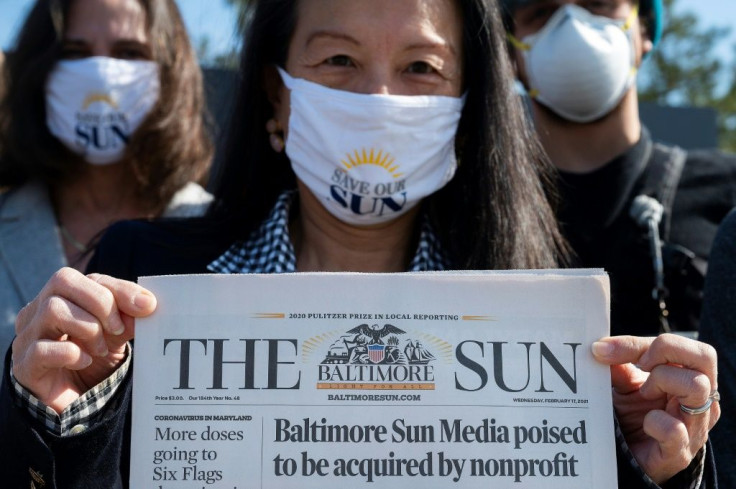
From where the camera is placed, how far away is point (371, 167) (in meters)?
2.52

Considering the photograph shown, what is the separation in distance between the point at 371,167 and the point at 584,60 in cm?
136

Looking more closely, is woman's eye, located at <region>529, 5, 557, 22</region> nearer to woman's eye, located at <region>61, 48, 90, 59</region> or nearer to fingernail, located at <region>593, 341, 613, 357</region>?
woman's eye, located at <region>61, 48, 90, 59</region>

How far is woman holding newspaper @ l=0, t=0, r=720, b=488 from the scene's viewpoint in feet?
8.23

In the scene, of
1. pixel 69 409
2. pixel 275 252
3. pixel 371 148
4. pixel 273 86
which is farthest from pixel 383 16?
pixel 69 409

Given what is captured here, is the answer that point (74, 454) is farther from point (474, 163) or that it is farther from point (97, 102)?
point (97, 102)

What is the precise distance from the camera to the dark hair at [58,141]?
3824 mm

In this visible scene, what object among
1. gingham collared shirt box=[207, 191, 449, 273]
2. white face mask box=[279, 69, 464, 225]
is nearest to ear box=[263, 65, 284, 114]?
white face mask box=[279, 69, 464, 225]

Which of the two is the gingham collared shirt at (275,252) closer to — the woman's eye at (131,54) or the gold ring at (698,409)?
the gold ring at (698,409)

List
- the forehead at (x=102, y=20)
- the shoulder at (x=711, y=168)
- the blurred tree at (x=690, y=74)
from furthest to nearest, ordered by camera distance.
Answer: the blurred tree at (x=690, y=74) → the forehead at (x=102, y=20) → the shoulder at (x=711, y=168)

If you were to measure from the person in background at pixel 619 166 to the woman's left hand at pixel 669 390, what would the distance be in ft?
3.01

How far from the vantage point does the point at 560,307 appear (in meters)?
1.98

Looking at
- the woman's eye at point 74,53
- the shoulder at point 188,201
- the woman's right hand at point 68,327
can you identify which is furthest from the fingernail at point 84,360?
the woman's eye at point 74,53

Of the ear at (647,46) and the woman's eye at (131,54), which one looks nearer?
the ear at (647,46)

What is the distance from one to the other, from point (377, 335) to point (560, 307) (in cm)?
38
